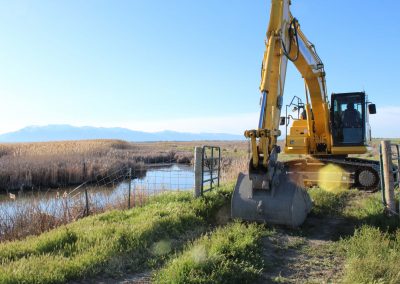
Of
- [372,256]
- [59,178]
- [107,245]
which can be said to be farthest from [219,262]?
[59,178]

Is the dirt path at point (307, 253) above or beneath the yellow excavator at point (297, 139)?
beneath

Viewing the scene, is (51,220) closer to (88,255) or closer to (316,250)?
(88,255)

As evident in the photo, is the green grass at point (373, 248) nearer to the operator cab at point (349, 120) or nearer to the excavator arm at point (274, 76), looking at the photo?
the excavator arm at point (274, 76)

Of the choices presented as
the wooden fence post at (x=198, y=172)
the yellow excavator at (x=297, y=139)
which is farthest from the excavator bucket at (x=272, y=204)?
the wooden fence post at (x=198, y=172)

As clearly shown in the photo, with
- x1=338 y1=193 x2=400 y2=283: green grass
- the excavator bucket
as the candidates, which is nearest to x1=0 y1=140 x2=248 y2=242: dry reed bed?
the excavator bucket

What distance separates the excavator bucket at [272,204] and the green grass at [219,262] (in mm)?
916

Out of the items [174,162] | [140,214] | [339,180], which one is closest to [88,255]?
[140,214]

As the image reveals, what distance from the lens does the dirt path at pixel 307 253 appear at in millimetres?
5645

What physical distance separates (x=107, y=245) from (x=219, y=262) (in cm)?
195

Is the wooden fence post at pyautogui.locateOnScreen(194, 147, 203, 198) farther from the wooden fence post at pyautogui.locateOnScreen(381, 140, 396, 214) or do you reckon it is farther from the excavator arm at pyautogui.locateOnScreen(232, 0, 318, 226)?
the wooden fence post at pyautogui.locateOnScreen(381, 140, 396, 214)

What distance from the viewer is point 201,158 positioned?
34.6ft

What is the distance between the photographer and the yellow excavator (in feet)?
25.8

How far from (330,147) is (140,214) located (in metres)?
7.20

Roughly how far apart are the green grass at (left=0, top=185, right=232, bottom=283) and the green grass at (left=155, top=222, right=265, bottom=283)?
59cm
